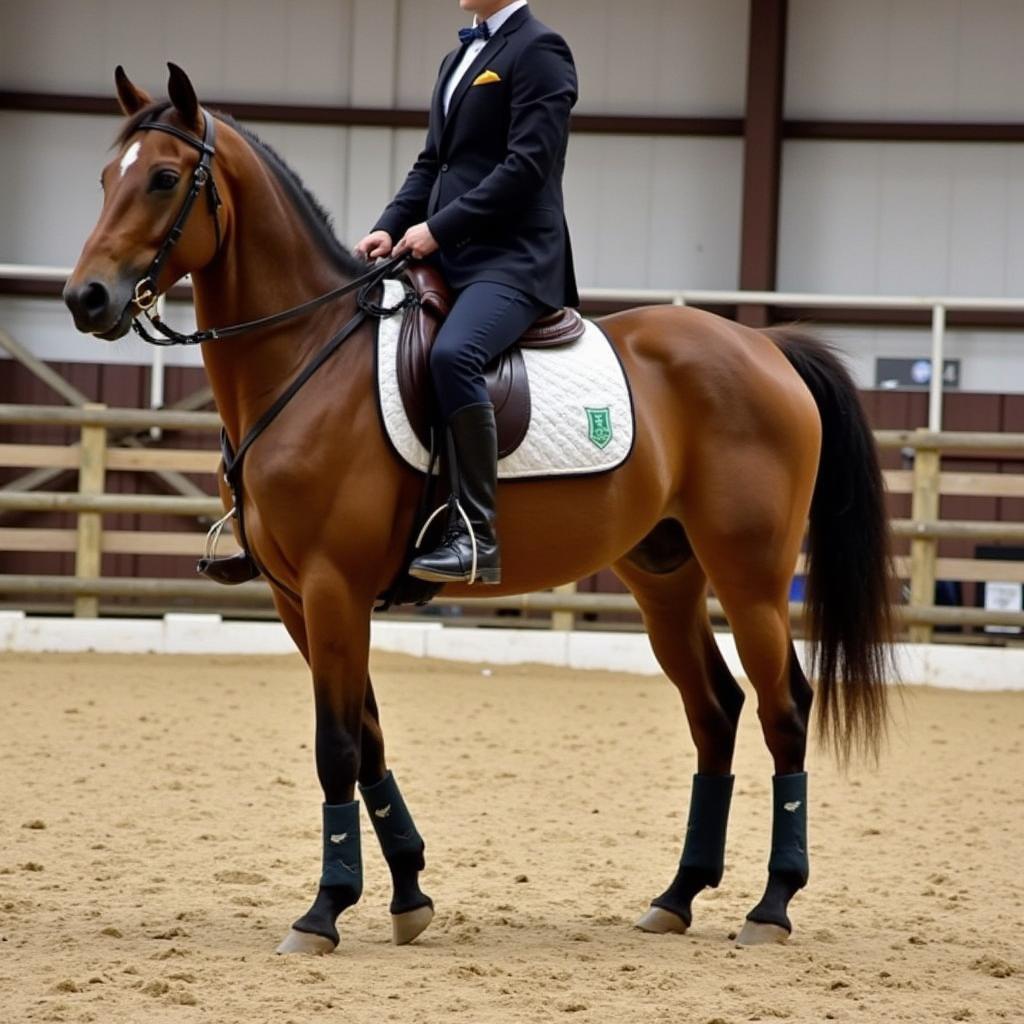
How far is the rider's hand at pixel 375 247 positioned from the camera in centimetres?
398

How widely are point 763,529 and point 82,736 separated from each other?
366 centimetres

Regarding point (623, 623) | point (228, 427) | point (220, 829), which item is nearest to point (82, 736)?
point (220, 829)

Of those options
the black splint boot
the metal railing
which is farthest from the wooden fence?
the black splint boot

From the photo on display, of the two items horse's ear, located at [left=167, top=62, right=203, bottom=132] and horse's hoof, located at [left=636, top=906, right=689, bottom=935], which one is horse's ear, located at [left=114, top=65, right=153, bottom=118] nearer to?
horse's ear, located at [left=167, top=62, right=203, bottom=132]

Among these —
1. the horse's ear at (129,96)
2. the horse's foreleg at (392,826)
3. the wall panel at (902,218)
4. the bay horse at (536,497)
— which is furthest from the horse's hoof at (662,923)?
the wall panel at (902,218)

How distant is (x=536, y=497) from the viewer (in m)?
3.85

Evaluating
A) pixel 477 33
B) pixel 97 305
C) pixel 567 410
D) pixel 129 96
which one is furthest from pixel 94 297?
pixel 477 33

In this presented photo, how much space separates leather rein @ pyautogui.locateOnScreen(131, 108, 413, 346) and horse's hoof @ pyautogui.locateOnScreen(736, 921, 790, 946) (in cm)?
181

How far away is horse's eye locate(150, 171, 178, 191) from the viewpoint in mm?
3453

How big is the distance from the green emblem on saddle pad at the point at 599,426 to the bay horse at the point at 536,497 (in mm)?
85

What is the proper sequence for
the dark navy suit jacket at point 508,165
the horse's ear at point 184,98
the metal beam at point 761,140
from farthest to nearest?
the metal beam at point 761,140 < the dark navy suit jacket at point 508,165 < the horse's ear at point 184,98

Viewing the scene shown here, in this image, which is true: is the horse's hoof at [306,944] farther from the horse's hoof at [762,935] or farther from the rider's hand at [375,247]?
the rider's hand at [375,247]

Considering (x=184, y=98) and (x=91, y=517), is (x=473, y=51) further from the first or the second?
(x=91, y=517)

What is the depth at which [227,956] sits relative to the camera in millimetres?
3432
